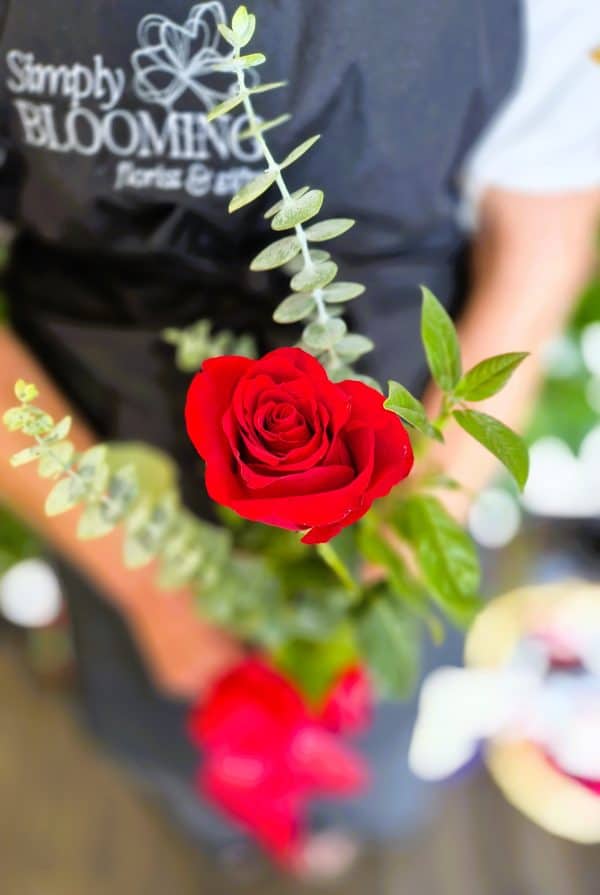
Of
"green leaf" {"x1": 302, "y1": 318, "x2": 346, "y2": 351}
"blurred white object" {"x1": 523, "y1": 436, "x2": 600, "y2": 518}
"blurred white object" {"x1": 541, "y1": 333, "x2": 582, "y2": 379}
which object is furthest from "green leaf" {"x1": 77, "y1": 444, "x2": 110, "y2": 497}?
"blurred white object" {"x1": 541, "y1": 333, "x2": 582, "y2": 379}

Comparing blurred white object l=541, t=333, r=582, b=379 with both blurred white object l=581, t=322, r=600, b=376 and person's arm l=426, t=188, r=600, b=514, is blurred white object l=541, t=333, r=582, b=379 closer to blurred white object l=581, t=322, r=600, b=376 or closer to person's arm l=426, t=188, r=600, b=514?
blurred white object l=581, t=322, r=600, b=376

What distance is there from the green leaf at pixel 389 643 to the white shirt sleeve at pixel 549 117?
28 cm

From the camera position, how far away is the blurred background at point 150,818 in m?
1.19

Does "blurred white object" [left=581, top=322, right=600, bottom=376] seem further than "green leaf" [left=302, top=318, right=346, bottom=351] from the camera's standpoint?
Yes

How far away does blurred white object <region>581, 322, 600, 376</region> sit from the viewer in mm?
856

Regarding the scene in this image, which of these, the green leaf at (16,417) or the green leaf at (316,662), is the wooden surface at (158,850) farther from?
the green leaf at (16,417)

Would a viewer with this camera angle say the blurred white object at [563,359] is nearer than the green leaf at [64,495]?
No

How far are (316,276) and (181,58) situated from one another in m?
0.16

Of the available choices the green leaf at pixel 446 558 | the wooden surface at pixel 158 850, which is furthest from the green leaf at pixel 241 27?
the wooden surface at pixel 158 850

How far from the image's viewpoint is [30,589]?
0.99 metres

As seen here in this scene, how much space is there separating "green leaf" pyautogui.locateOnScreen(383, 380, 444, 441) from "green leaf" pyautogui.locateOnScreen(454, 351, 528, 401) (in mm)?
29

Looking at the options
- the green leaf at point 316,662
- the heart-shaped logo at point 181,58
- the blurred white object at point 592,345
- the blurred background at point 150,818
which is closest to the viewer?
the heart-shaped logo at point 181,58

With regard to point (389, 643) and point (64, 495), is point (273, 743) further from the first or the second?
point (64, 495)

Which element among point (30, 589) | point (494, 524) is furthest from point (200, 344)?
point (30, 589)
